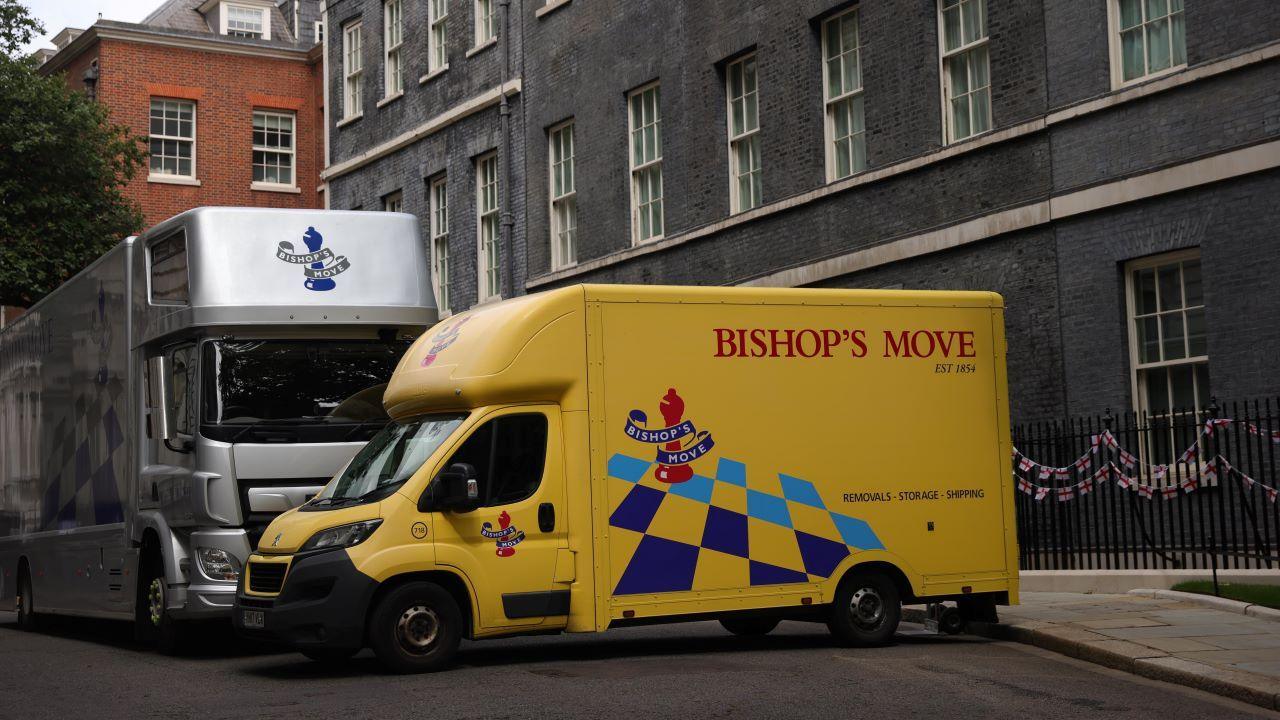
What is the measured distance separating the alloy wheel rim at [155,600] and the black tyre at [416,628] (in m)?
3.09

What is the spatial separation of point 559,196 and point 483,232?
8.88 ft

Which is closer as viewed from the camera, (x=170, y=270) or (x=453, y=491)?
(x=453, y=491)

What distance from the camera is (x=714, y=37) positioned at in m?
22.6

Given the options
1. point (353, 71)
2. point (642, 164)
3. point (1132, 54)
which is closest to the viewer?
point (1132, 54)

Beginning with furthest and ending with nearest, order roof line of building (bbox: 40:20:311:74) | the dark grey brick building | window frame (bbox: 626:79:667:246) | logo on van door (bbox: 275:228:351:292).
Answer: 1. roof line of building (bbox: 40:20:311:74)
2. window frame (bbox: 626:79:667:246)
3. the dark grey brick building
4. logo on van door (bbox: 275:228:351:292)

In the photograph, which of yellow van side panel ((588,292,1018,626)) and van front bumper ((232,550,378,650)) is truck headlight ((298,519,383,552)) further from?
yellow van side panel ((588,292,1018,626))

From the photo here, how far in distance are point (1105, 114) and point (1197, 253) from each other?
1.79m

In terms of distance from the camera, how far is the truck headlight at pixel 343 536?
10.8 metres

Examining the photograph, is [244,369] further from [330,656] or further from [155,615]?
[330,656]

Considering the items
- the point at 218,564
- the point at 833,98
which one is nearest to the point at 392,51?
the point at 833,98

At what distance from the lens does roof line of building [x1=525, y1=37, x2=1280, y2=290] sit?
49.6 feet

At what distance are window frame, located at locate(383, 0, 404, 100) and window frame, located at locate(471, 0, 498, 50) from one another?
10.1 feet

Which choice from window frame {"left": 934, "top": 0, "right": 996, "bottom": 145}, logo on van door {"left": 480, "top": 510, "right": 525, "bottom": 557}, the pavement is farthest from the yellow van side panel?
window frame {"left": 934, "top": 0, "right": 996, "bottom": 145}

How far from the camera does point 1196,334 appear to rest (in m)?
15.6
